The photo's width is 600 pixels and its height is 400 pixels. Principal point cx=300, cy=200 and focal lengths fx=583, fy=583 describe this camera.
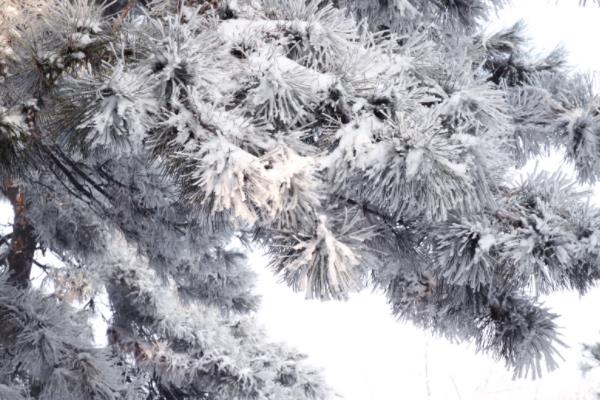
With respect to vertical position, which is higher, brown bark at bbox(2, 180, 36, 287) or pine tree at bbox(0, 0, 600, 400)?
pine tree at bbox(0, 0, 600, 400)

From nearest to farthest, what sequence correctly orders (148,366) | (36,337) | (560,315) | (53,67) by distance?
(53,67) → (560,315) → (36,337) → (148,366)

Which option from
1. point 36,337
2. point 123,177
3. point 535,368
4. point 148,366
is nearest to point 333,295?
point 535,368

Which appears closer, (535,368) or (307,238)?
(307,238)

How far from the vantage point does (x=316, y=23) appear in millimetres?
1570

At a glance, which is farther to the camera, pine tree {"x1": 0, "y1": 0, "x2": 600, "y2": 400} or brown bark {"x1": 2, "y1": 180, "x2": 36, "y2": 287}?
brown bark {"x1": 2, "y1": 180, "x2": 36, "y2": 287}

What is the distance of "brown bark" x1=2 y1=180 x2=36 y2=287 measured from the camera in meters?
4.52

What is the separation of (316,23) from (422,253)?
729 mm

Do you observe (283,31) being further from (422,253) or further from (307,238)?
(422,253)

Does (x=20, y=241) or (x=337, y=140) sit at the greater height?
(x=337, y=140)

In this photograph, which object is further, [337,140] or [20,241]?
[20,241]

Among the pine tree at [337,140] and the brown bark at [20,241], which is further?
the brown bark at [20,241]

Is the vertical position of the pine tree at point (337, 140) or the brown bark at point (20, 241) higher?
the pine tree at point (337, 140)

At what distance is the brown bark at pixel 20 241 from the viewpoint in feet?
14.8

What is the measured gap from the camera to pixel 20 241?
4656 mm
